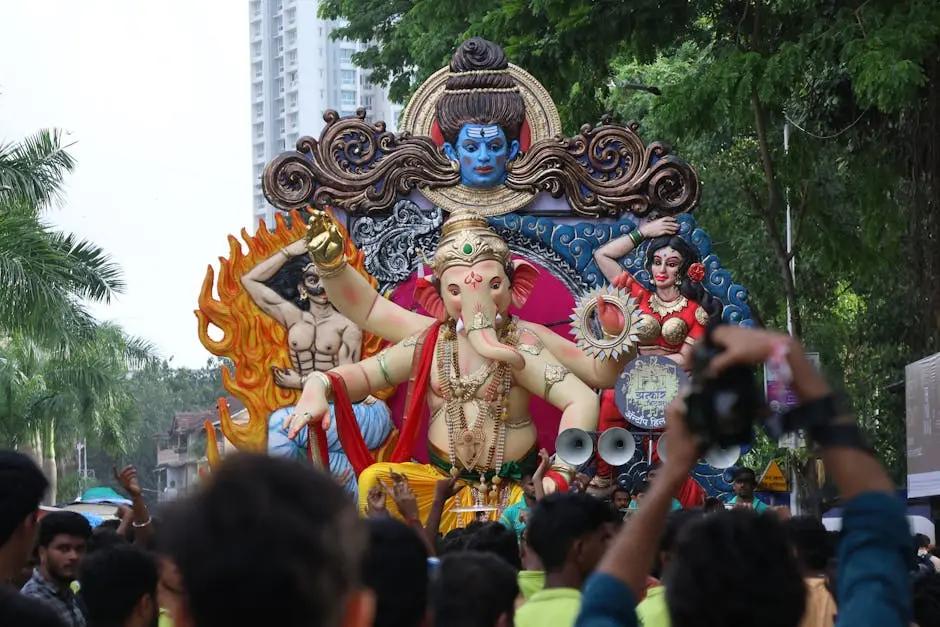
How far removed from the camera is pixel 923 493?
15.8 metres

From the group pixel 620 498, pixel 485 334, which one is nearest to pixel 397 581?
pixel 620 498

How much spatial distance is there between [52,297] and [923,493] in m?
9.37

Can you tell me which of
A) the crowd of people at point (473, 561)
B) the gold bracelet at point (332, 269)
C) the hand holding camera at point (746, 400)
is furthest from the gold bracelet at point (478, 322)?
the hand holding camera at point (746, 400)

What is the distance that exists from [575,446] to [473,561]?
29.6ft

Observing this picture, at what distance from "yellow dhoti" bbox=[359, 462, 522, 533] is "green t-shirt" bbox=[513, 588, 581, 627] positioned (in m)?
8.51

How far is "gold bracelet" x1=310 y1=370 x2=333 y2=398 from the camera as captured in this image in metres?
12.9

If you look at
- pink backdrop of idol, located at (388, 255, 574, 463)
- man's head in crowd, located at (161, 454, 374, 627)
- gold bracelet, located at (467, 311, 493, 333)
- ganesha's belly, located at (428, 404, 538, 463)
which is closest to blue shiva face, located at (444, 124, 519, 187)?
pink backdrop of idol, located at (388, 255, 574, 463)

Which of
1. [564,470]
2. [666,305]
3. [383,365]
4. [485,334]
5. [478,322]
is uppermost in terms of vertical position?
[666,305]

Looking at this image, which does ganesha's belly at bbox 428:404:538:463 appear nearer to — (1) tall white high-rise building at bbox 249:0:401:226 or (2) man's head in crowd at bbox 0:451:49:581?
(2) man's head in crowd at bbox 0:451:49:581

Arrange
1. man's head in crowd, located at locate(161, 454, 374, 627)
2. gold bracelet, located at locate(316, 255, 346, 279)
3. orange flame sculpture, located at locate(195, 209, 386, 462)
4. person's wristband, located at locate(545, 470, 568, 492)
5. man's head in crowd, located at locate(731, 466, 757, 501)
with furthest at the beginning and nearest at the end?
orange flame sculpture, located at locate(195, 209, 386, 462), gold bracelet, located at locate(316, 255, 346, 279), person's wristband, located at locate(545, 470, 568, 492), man's head in crowd, located at locate(731, 466, 757, 501), man's head in crowd, located at locate(161, 454, 374, 627)

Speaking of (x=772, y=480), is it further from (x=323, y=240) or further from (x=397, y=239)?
(x=323, y=240)

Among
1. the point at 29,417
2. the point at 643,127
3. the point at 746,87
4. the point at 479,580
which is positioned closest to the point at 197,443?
the point at 29,417

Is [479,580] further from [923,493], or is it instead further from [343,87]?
[343,87]

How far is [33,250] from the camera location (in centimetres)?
1759
